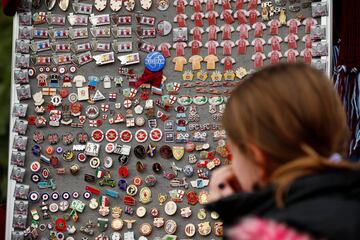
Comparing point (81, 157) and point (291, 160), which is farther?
point (81, 157)

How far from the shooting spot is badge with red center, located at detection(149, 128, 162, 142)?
2373 millimetres

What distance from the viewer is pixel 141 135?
7.84 feet

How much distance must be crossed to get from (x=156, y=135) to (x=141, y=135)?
0.06m

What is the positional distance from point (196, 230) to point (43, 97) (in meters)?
0.79

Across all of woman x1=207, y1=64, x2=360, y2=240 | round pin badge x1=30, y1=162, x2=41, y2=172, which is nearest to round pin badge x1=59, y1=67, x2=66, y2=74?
round pin badge x1=30, y1=162, x2=41, y2=172

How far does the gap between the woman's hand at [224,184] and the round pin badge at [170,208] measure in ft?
3.92

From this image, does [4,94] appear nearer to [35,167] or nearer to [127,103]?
[35,167]

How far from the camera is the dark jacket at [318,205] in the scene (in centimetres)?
87

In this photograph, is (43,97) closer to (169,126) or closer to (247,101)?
(169,126)

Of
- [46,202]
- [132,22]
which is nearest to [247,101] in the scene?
[132,22]

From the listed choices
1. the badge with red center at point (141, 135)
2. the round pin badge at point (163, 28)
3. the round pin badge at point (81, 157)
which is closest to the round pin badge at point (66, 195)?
the round pin badge at point (81, 157)

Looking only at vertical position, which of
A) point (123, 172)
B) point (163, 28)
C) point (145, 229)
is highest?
point (163, 28)

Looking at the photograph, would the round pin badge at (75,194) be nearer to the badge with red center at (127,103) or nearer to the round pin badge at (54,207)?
the round pin badge at (54,207)

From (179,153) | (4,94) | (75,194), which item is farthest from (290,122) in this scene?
(4,94)
